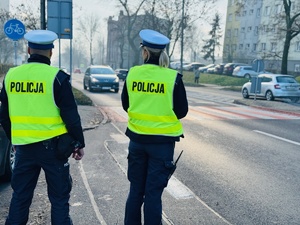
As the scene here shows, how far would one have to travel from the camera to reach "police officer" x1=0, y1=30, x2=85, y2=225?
9.59 feet

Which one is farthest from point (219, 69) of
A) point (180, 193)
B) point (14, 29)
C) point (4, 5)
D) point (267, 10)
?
point (180, 193)

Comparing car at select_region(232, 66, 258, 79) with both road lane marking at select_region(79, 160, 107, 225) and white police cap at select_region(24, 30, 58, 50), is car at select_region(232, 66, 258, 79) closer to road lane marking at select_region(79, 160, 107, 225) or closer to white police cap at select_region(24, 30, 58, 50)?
road lane marking at select_region(79, 160, 107, 225)

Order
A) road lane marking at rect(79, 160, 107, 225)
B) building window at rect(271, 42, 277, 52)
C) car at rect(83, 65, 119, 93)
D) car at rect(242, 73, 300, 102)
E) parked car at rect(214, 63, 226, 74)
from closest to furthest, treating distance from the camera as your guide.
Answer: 1. road lane marking at rect(79, 160, 107, 225)
2. car at rect(242, 73, 300, 102)
3. car at rect(83, 65, 119, 93)
4. parked car at rect(214, 63, 226, 74)
5. building window at rect(271, 42, 277, 52)

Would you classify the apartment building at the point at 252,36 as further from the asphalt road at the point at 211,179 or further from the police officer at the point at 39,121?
the police officer at the point at 39,121

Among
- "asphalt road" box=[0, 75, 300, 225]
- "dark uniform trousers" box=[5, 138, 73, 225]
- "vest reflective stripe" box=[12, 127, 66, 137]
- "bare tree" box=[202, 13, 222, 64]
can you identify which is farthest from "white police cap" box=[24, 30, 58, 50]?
"bare tree" box=[202, 13, 222, 64]

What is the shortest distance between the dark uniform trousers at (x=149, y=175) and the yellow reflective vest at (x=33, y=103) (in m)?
0.80

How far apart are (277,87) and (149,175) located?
18189 millimetres

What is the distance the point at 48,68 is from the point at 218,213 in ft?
8.72

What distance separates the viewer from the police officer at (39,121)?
2.92m

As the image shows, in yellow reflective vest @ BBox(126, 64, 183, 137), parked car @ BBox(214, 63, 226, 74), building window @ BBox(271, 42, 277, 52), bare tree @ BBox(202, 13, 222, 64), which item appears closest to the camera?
yellow reflective vest @ BBox(126, 64, 183, 137)

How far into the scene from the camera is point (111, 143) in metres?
8.05

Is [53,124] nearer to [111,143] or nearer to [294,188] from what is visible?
[294,188]

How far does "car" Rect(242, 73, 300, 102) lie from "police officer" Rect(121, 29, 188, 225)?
1784cm

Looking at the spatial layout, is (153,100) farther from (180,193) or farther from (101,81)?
(101,81)
